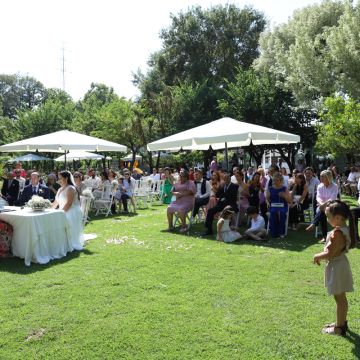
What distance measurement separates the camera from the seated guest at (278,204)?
30.9 feet

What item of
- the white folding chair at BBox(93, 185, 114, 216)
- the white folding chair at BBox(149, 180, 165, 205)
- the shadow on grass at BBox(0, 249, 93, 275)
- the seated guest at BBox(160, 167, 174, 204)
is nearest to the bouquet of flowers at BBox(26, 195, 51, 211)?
the shadow on grass at BBox(0, 249, 93, 275)

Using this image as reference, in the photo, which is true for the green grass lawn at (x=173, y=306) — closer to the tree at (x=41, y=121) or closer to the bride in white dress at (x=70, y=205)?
the bride in white dress at (x=70, y=205)

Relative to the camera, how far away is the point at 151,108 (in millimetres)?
33656

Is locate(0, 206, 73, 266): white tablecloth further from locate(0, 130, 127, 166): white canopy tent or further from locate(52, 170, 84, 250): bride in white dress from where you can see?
locate(0, 130, 127, 166): white canopy tent

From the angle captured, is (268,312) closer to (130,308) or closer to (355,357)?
(355,357)

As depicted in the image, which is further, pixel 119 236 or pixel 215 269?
pixel 119 236

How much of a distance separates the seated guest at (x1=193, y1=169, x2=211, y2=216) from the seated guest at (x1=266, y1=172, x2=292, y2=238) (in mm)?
2005

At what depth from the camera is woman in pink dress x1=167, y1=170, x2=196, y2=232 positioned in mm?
10602

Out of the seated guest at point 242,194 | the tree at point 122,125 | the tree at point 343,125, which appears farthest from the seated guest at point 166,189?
the tree at point 122,125

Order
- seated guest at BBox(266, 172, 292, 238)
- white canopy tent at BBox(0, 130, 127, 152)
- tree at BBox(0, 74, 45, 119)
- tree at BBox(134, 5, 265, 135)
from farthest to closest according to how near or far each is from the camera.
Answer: tree at BBox(0, 74, 45, 119)
tree at BBox(134, 5, 265, 135)
white canopy tent at BBox(0, 130, 127, 152)
seated guest at BBox(266, 172, 292, 238)

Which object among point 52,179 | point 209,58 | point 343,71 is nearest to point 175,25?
point 209,58

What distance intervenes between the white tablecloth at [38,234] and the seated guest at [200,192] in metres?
4.02

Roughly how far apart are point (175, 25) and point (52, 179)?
28907mm

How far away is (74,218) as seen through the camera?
8516mm
